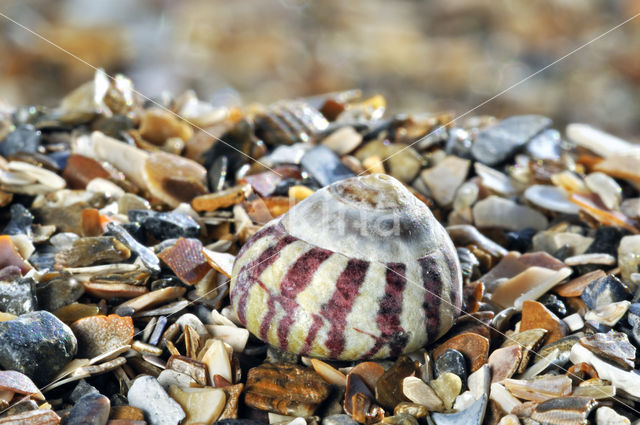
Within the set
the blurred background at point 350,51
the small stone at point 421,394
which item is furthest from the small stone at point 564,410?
the blurred background at point 350,51

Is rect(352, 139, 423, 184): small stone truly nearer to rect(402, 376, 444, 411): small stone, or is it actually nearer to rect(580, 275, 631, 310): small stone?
rect(580, 275, 631, 310): small stone

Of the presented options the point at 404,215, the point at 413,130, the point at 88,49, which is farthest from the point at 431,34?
the point at 404,215

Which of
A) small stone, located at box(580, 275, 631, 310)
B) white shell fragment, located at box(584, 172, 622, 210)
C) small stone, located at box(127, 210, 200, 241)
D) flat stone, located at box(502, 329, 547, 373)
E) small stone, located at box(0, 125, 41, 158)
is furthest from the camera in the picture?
small stone, located at box(0, 125, 41, 158)

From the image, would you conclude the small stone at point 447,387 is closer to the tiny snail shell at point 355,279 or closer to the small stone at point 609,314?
the tiny snail shell at point 355,279

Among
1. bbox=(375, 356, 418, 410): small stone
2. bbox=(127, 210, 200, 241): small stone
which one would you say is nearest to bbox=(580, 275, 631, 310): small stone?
bbox=(375, 356, 418, 410): small stone

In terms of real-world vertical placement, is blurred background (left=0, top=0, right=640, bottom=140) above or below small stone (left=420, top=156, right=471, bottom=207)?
below

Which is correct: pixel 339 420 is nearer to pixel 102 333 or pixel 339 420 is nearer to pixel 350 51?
pixel 102 333
